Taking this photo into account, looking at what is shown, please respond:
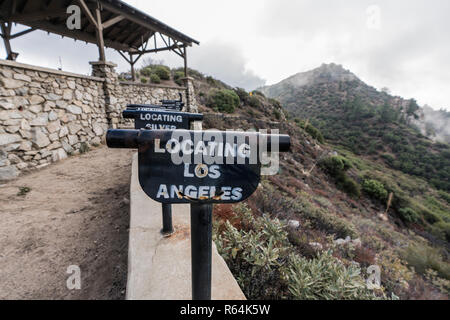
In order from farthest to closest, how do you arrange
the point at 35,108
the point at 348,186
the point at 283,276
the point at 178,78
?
1. the point at 178,78
2. the point at 348,186
3. the point at 35,108
4. the point at 283,276

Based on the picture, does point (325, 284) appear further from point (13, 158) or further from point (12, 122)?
point (12, 122)

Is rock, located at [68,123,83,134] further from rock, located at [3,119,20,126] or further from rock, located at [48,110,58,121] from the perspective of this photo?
rock, located at [3,119,20,126]

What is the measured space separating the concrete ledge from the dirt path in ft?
1.22

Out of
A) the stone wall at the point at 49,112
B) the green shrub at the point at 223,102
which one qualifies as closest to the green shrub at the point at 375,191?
the green shrub at the point at 223,102

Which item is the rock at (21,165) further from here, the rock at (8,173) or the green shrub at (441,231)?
the green shrub at (441,231)

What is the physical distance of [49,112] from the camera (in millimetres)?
4805

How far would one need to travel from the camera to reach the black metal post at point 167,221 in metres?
1.93

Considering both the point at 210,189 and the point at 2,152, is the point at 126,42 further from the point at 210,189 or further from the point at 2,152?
the point at 210,189

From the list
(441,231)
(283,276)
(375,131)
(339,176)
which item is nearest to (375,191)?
(339,176)

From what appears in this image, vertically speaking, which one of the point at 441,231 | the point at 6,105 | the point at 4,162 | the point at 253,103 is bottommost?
the point at 441,231

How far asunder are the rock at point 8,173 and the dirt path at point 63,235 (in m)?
0.13

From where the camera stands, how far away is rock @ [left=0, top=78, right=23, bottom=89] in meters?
3.89

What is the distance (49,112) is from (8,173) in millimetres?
1730
